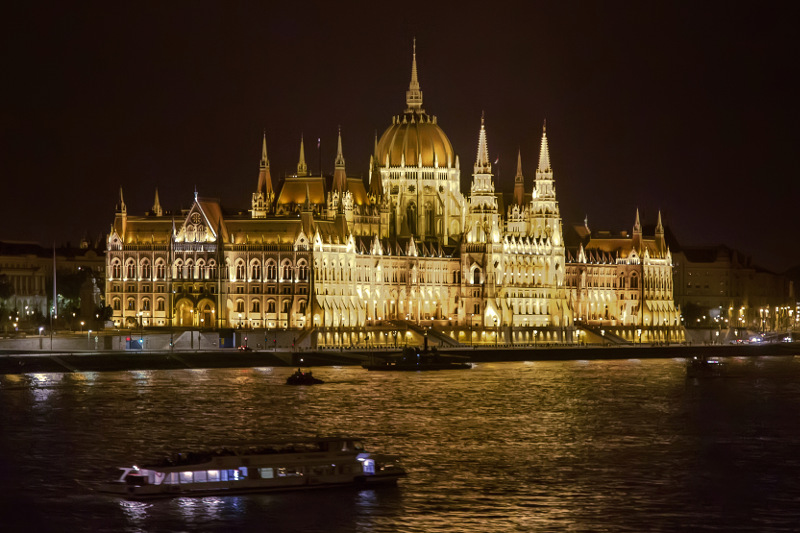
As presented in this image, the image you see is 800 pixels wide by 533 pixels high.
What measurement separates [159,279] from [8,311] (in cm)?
2213

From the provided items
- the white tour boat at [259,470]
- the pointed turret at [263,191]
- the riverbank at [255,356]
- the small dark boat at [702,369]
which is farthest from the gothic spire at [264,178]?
the white tour boat at [259,470]

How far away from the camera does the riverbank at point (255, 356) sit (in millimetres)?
128500

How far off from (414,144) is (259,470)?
400ft

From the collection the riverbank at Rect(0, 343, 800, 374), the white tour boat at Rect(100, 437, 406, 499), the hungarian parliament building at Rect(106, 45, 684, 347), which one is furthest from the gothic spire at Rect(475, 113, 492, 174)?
the white tour boat at Rect(100, 437, 406, 499)

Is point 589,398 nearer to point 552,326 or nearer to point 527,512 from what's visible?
point 527,512

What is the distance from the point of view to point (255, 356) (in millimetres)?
139625

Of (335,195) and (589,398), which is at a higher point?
(335,195)

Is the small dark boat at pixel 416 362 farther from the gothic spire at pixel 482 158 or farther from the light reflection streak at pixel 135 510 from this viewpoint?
the light reflection streak at pixel 135 510

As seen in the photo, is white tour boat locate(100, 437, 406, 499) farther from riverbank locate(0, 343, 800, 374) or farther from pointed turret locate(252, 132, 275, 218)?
pointed turret locate(252, 132, 275, 218)

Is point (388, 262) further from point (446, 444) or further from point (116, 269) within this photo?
point (446, 444)

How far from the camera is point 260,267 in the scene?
520 ft

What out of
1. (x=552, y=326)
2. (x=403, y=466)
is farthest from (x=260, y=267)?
(x=403, y=466)

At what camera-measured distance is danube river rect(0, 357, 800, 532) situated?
61.1m

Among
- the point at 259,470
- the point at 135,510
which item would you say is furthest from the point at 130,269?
the point at 135,510
